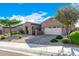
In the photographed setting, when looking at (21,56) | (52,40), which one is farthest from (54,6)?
(21,56)

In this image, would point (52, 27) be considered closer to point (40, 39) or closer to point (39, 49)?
point (40, 39)

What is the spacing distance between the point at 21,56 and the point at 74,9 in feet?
4.84

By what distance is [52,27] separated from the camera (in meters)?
7.36

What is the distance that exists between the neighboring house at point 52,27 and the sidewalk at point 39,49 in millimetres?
348

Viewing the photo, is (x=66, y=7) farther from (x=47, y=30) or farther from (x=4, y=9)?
(x=4, y=9)

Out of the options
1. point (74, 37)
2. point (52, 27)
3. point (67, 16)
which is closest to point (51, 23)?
point (52, 27)

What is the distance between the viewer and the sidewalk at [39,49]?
7.05 metres

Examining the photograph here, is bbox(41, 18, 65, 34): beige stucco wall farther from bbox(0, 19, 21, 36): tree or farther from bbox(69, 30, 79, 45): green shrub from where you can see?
bbox(0, 19, 21, 36): tree

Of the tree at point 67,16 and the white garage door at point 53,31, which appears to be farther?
the white garage door at point 53,31

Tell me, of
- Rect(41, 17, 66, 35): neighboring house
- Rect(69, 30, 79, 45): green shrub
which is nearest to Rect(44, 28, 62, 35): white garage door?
Rect(41, 17, 66, 35): neighboring house

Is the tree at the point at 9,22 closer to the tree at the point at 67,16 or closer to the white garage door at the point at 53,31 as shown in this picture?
the white garage door at the point at 53,31

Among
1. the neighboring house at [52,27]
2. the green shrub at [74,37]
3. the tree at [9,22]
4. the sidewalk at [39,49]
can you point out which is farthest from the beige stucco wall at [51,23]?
the tree at [9,22]

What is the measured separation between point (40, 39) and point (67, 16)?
76 cm

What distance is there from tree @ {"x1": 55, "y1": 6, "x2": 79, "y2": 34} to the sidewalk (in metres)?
0.40
